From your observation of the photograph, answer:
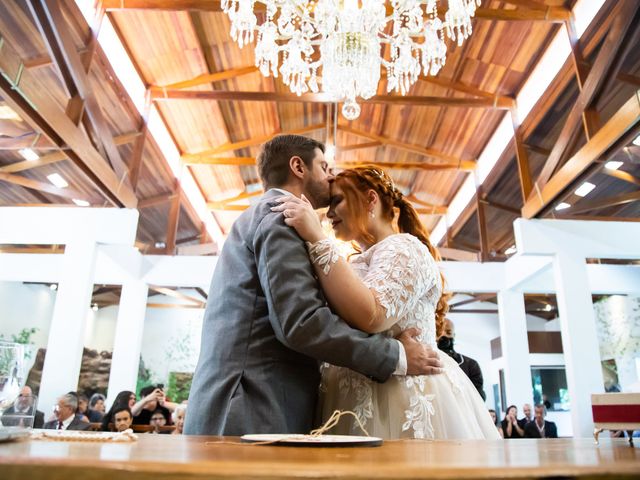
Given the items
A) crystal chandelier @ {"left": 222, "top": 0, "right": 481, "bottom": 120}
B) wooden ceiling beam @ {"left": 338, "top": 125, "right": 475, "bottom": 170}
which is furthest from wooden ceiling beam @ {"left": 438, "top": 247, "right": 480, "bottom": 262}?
crystal chandelier @ {"left": 222, "top": 0, "right": 481, "bottom": 120}

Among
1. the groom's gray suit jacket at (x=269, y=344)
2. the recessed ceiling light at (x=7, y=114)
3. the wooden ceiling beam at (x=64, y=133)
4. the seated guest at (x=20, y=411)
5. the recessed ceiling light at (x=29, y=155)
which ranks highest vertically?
the recessed ceiling light at (x=29, y=155)

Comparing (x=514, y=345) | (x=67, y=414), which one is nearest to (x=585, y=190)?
(x=514, y=345)

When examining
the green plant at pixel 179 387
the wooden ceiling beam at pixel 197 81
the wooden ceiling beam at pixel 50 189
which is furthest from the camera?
the green plant at pixel 179 387

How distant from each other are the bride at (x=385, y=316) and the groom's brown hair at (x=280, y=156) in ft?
0.60

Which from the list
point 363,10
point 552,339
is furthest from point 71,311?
point 552,339

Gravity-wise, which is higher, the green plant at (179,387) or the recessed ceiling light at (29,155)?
the recessed ceiling light at (29,155)

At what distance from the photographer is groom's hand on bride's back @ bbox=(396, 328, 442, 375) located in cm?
155

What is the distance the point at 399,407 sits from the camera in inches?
60.2

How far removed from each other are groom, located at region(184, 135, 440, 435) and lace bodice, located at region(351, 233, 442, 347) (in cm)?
12

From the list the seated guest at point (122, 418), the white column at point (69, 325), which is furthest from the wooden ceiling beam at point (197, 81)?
the seated guest at point (122, 418)

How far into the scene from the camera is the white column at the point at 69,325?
651 cm

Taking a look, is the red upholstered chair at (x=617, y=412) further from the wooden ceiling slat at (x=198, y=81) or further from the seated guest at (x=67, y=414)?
the wooden ceiling slat at (x=198, y=81)

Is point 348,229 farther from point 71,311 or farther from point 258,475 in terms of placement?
point 71,311

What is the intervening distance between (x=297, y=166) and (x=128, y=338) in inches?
312
